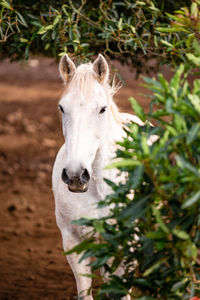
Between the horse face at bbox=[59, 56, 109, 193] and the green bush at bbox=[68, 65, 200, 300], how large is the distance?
53 centimetres

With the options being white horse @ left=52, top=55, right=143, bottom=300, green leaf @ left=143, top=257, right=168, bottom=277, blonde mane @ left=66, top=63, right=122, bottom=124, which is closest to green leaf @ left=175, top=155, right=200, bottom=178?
green leaf @ left=143, top=257, right=168, bottom=277

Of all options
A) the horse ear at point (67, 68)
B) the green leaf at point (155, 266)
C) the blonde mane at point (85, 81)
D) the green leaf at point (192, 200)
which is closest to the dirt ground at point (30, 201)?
the horse ear at point (67, 68)

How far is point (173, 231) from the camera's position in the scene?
1.92 meters

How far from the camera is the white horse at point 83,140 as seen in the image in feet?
8.93

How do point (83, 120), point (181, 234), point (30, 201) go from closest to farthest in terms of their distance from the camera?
point (181, 234), point (83, 120), point (30, 201)

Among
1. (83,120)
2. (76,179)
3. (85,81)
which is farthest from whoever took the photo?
(85,81)

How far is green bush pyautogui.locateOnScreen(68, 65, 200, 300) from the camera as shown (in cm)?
191

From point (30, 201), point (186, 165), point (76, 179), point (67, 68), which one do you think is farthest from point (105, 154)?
point (30, 201)

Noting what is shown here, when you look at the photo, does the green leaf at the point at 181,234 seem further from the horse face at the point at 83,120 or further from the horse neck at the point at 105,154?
the horse neck at the point at 105,154

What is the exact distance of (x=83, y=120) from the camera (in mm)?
2818

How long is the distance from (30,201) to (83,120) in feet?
16.7

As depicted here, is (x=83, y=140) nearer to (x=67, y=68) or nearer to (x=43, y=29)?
(x=67, y=68)

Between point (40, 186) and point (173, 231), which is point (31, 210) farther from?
point (173, 231)

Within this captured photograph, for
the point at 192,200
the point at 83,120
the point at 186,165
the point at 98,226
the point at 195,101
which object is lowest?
the point at 98,226
